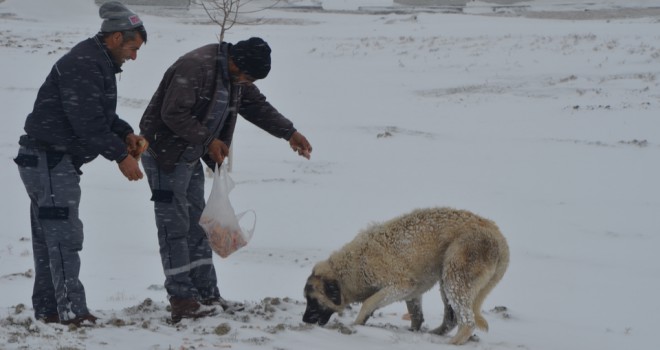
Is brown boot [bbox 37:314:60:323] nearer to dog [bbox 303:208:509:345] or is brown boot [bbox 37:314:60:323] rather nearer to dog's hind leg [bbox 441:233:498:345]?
dog [bbox 303:208:509:345]

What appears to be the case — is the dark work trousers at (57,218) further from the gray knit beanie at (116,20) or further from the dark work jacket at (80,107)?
the gray knit beanie at (116,20)

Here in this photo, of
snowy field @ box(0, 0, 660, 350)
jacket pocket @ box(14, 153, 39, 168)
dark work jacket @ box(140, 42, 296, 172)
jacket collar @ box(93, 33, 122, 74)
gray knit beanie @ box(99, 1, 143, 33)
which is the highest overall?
gray knit beanie @ box(99, 1, 143, 33)

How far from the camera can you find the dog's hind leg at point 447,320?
6035 millimetres

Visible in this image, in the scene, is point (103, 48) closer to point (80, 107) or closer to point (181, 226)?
point (80, 107)

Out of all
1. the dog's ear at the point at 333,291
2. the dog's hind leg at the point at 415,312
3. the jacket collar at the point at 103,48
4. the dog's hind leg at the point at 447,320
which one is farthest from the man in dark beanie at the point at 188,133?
the dog's hind leg at the point at 447,320

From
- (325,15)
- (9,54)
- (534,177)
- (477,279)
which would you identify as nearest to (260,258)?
(477,279)

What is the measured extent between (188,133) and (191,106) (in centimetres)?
18

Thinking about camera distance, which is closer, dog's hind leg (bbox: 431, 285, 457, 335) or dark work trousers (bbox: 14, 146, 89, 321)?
dark work trousers (bbox: 14, 146, 89, 321)

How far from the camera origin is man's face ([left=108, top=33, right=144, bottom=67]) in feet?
16.4

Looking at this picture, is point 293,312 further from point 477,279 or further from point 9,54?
point 9,54

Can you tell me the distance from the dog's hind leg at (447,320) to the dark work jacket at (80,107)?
104 inches

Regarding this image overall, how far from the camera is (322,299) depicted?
6.09 m

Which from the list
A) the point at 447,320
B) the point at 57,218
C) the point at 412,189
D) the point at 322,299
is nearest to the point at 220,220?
the point at 322,299

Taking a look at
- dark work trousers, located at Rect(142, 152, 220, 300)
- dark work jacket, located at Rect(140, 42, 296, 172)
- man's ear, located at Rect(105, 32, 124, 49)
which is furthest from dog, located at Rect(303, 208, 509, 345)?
man's ear, located at Rect(105, 32, 124, 49)
